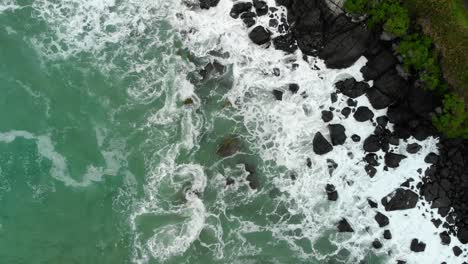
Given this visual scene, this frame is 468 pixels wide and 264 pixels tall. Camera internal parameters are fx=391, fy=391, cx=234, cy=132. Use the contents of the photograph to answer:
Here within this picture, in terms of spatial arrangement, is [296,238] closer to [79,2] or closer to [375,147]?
[375,147]

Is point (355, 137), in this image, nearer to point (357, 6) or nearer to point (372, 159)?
point (372, 159)

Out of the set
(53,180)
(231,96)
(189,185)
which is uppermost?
(231,96)

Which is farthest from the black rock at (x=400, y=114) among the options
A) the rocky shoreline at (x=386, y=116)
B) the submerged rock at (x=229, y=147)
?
the submerged rock at (x=229, y=147)

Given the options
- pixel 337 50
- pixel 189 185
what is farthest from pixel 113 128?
pixel 337 50

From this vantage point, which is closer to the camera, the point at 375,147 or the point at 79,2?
the point at 375,147

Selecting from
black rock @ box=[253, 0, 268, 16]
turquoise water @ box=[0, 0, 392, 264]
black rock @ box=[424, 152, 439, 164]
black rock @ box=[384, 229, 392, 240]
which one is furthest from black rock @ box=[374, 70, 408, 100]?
black rock @ box=[253, 0, 268, 16]

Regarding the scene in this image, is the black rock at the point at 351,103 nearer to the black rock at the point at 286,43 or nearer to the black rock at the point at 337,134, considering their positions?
the black rock at the point at 337,134

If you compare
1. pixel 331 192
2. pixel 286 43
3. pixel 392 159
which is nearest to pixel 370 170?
pixel 392 159
